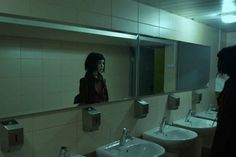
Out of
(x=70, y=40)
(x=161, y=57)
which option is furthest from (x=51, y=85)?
(x=161, y=57)

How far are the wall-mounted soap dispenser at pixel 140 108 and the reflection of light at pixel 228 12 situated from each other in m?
1.18

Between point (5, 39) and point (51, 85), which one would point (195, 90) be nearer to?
point (51, 85)

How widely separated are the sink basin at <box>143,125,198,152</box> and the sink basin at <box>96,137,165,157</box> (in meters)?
0.19

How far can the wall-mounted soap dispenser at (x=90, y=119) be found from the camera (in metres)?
1.68

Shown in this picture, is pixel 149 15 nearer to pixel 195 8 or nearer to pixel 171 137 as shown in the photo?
pixel 195 8

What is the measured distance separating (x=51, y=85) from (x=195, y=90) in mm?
2131

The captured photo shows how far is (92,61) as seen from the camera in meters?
1.80

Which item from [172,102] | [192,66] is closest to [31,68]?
[172,102]

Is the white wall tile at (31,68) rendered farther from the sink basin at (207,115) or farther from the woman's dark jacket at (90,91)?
the sink basin at (207,115)

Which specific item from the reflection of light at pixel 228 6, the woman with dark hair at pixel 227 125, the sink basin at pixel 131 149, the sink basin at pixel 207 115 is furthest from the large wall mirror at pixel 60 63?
the sink basin at pixel 207 115

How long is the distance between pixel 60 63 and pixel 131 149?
899mm

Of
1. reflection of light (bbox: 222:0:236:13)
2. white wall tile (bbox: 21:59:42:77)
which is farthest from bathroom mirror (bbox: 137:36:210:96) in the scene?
white wall tile (bbox: 21:59:42:77)

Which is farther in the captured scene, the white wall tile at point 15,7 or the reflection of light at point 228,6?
the reflection of light at point 228,6

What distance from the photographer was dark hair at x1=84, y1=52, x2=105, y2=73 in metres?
Answer: 1.77
